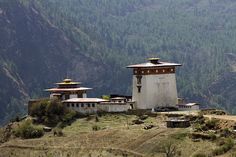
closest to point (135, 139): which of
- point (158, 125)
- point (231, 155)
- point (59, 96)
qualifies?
point (158, 125)

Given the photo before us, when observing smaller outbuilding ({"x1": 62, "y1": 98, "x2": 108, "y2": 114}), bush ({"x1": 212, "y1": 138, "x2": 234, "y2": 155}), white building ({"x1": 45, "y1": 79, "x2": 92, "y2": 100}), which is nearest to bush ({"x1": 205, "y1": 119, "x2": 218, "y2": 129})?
bush ({"x1": 212, "y1": 138, "x2": 234, "y2": 155})

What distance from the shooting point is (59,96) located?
3570 inches

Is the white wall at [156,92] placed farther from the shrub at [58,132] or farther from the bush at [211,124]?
the bush at [211,124]

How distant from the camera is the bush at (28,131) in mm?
78938

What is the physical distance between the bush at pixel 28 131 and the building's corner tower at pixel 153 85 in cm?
1307

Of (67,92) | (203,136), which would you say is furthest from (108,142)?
(67,92)

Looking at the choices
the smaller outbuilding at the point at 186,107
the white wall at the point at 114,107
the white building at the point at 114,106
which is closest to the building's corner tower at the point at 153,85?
the smaller outbuilding at the point at 186,107

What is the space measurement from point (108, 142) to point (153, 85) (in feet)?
57.1

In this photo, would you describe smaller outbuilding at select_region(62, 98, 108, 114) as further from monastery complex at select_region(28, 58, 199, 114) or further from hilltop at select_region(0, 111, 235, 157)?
hilltop at select_region(0, 111, 235, 157)

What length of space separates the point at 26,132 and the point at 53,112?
5325mm

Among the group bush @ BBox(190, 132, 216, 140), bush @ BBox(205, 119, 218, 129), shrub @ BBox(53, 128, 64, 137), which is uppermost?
bush @ BBox(205, 119, 218, 129)

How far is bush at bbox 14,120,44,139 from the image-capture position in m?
78.9

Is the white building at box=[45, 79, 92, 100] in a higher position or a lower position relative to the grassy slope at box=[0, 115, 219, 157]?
higher

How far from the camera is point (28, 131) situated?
79438mm
